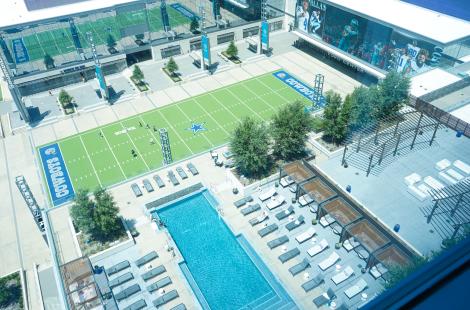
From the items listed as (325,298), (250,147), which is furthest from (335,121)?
(325,298)

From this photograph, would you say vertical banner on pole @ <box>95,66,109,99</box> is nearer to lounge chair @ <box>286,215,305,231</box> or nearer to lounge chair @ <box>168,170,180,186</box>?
lounge chair @ <box>168,170,180,186</box>

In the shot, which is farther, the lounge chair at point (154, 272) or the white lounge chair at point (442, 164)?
the white lounge chair at point (442, 164)

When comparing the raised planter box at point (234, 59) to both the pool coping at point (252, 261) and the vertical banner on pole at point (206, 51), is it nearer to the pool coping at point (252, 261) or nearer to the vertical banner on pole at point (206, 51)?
the vertical banner on pole at point (206, 51)

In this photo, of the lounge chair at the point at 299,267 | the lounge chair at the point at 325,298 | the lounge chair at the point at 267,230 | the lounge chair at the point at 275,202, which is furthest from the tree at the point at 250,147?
the lounge chair at the point at 325,298

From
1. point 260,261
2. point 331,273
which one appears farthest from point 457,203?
point 260,261

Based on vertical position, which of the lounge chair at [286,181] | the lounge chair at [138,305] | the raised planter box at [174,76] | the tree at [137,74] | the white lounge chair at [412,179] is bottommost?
the lounge chair at [138,305]

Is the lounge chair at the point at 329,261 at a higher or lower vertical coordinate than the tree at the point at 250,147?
lower

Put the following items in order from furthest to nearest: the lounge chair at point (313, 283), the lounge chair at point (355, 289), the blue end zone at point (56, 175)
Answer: the blue end zone at point (56, 175) < the lounge chair at point (313, 283) < the lounge chair at point (355, 289)

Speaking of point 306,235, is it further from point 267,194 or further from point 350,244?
point 267,194

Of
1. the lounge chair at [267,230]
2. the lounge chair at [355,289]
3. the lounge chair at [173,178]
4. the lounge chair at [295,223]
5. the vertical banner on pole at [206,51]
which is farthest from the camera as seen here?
the vertical banner on pole at [206,51]
